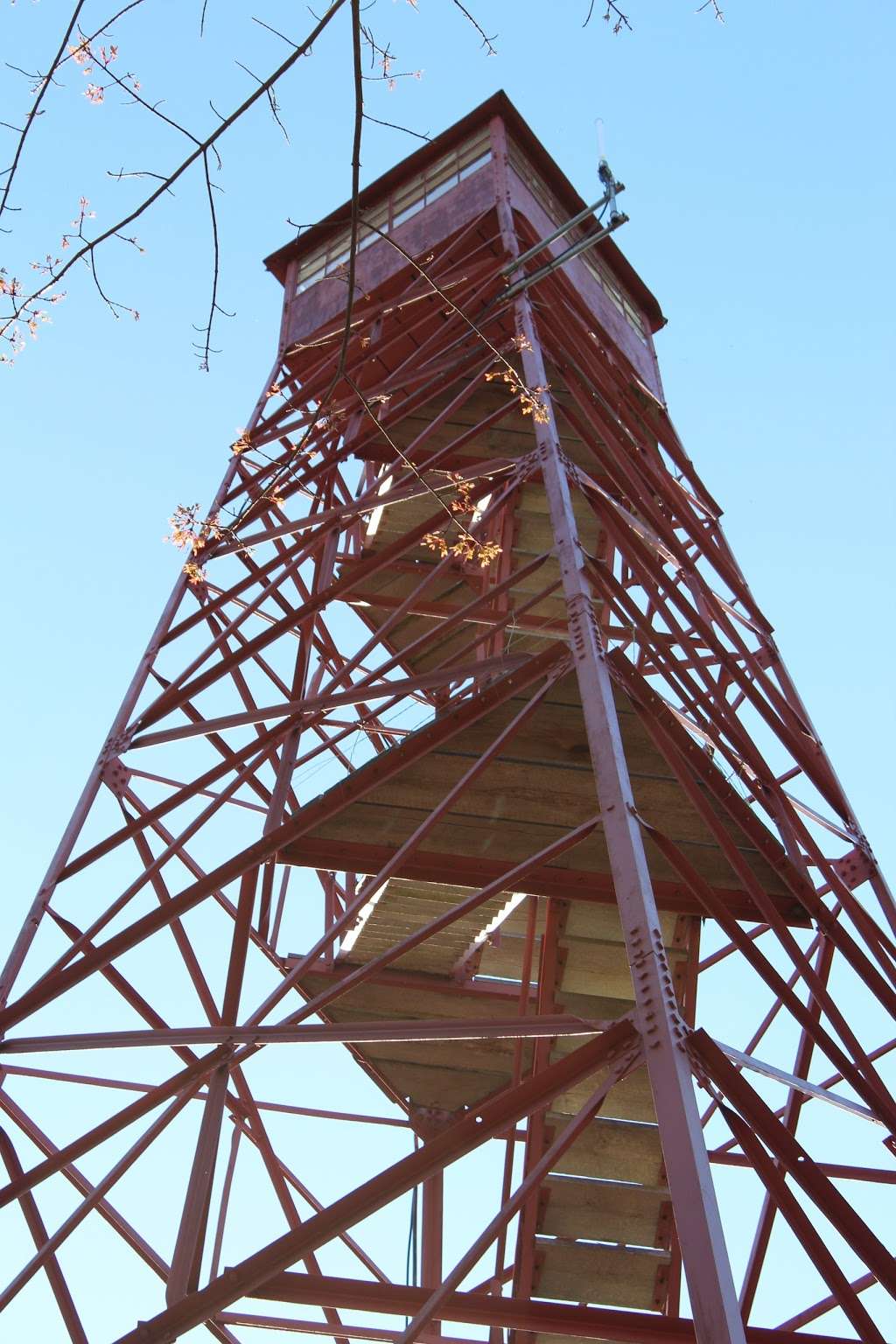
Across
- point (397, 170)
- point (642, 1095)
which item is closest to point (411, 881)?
point (642, 1095)

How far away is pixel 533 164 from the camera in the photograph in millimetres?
17266

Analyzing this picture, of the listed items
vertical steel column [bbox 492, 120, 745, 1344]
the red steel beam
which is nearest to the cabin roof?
vertical steel column [bbox 492, 120, 745, 1344]

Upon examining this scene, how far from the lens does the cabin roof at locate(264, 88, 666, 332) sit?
1669cm

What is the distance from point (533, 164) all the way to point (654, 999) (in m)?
14.9

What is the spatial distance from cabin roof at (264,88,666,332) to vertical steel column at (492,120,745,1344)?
10.4 meters

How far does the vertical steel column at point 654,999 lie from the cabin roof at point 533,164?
10.4m

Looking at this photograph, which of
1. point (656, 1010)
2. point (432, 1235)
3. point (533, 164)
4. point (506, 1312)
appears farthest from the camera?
point (533, 164)

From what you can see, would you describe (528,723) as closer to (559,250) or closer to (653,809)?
(653,809)

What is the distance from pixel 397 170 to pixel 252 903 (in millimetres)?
12990

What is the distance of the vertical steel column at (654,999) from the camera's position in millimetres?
3912

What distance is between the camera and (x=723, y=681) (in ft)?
38.7

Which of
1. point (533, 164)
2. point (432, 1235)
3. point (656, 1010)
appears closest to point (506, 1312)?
point (656, 1010)

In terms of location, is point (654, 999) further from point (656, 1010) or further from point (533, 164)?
point (533, 164)

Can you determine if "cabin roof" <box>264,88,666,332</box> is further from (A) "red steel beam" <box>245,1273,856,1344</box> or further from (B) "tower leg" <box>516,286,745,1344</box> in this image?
(A) "red steel beam" <box>245,1273,856,1344</box>
